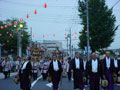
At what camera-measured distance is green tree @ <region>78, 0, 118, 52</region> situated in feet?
126

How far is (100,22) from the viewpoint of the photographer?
3869 cm

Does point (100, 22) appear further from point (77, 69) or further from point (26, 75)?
point (26, 75)

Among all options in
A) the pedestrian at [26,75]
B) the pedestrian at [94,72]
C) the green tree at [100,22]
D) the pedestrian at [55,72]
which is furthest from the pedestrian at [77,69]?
the green tree at [100,22]

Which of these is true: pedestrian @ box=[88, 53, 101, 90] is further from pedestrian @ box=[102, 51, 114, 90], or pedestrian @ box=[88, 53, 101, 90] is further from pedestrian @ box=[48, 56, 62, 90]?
pedestrian @ box=[48, 56, 62, 90]

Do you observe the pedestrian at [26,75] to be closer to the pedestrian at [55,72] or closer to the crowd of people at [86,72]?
the crowd of people at [86,72]

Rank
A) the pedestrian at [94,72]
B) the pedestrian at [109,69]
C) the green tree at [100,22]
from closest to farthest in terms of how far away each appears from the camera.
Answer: the pedestrian at [94,72]
the pedestrian at [109,69]
the green tree at [100,22]

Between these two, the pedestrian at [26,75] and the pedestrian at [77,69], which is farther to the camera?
the pedestrian at [77,69]

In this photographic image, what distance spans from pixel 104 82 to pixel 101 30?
2980 centimetres

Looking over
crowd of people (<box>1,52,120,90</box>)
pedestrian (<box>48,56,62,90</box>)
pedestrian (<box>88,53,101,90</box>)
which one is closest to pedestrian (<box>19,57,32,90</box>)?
crowd of people (<box>1,52,120,90</box>)

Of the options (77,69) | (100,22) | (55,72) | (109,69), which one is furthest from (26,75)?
(100,22)

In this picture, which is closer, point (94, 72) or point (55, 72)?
point (94, 72)

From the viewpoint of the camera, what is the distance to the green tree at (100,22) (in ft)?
126

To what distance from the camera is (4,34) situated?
5275 centimetres

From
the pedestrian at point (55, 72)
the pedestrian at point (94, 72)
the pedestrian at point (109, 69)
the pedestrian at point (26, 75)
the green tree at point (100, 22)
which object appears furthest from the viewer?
the green tree at point (100, 22)
